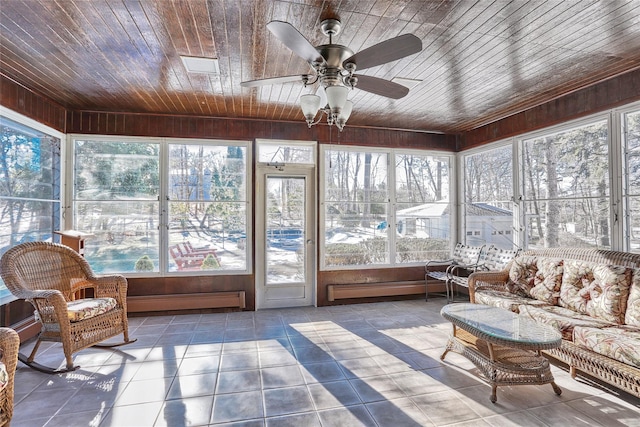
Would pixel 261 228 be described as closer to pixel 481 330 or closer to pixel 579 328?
pixel 481 330

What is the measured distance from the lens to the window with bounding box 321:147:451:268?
192 inches

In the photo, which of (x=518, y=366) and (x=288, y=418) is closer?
(x=288, y=418)

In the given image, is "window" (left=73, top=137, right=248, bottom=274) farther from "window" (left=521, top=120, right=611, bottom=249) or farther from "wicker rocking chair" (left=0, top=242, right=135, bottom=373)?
"window" (left=521, top=120, right=611, bottom=249)

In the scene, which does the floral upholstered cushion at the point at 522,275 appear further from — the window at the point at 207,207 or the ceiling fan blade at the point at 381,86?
the window at the point at 207,207

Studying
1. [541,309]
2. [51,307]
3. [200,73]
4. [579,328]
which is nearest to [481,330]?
[579,328]

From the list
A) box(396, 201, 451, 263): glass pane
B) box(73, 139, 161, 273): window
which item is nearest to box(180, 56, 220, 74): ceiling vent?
box(73, 139, 161, 273): window

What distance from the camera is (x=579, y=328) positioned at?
2.53m

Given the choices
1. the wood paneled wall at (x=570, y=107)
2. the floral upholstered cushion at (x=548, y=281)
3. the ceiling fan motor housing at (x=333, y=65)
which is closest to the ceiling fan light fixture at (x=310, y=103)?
the ceiling fan motor housing at (x=333, y=65)

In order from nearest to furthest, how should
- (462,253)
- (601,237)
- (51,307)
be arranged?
(51,307)
(601,237)
(462,253)

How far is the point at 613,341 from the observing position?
228 cm

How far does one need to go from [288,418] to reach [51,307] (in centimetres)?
222

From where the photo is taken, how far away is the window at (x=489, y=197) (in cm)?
452

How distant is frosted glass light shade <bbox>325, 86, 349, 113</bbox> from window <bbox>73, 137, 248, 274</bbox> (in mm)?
2783

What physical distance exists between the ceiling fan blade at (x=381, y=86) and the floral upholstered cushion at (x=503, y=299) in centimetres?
232
